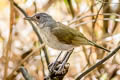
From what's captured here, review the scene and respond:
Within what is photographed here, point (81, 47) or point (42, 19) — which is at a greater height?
point (42, 19)

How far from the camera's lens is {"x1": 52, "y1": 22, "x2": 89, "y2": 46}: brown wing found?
3.75 m

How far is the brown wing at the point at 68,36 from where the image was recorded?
3.75 m

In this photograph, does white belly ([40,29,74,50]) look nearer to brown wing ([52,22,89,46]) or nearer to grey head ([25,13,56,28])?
brown wing ([52,22,89,46])

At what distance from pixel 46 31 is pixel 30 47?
198 cm

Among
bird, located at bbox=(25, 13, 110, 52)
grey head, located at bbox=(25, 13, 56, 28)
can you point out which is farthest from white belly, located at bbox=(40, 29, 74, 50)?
grey head, located at bbox=(25, 13, 56, 28)

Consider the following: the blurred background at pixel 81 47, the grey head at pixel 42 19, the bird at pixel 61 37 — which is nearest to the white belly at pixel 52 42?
the bird at pixel 61 37

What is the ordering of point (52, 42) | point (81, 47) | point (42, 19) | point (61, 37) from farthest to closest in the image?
1. point (81, 47)
2. point (42, 19)
3. point (61, 37)
4. point (52, 42)

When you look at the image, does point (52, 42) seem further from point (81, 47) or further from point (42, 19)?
point (81, 47)

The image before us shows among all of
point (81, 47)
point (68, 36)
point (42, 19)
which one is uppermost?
point (42, 19)

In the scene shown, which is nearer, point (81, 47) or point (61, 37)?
point (61, 37)

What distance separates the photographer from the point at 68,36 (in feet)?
12.5

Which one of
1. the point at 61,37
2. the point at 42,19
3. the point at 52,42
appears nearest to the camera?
the point at 52,42

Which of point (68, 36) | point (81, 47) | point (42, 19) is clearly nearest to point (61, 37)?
point (68, 36)

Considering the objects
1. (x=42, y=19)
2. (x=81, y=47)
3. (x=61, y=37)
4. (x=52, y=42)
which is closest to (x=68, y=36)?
(x=61, y=37)
